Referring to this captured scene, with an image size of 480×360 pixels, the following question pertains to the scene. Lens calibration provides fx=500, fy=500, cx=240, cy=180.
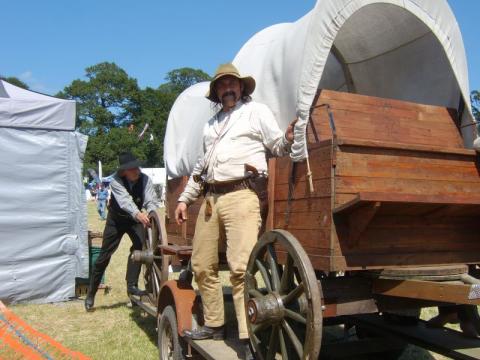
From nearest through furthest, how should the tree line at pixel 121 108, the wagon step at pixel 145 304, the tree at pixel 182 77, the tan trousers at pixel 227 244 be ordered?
the tan trousers at pixel 227 244, the wagon step at pixel 145 304, the tree line at pixel 121 108, the tree at pixel 182 77

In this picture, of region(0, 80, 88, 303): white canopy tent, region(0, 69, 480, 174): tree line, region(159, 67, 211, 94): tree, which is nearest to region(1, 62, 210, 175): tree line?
region(0, 69, 480, 174): tree line

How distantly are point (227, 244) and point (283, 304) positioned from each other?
70cm

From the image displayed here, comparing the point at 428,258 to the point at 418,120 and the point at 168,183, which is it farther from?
the point at 168,183

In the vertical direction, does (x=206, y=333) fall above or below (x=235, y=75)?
below

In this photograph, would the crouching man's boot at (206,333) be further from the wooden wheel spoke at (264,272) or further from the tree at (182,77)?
the tree at (182,77)

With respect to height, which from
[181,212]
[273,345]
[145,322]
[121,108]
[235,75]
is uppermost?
[121,108]

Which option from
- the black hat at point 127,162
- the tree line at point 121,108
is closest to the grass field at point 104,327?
the black hat at point 127,162

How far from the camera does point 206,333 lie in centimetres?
342

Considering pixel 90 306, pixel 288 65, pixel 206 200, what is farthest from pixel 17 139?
pixel 288 65

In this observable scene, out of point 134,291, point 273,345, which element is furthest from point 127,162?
point 273,345

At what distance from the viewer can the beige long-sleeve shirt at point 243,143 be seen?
10.7ft

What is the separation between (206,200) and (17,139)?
4270 millimetres

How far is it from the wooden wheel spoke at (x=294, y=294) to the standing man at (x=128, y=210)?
2.95 m

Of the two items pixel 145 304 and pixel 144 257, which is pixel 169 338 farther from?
pixel 144 257
